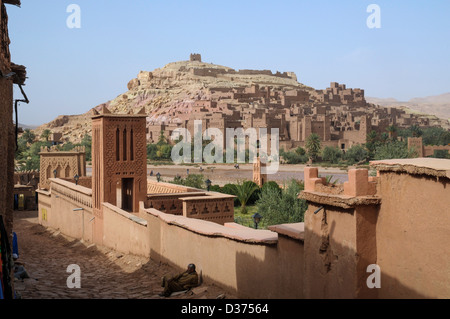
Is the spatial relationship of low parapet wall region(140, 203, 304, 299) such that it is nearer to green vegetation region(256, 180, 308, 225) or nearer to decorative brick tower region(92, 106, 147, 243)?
decorative brick tower region(92, 106, 147, 243)

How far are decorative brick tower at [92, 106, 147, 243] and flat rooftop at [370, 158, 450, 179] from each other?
773cm

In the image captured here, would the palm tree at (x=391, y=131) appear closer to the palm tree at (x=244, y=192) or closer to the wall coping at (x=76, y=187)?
the palm tree at (x=244, y=192)

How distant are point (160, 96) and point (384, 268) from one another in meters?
83.7

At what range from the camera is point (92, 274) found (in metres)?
9.23

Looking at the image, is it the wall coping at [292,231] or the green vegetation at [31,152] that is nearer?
the wall coping at [292,231]

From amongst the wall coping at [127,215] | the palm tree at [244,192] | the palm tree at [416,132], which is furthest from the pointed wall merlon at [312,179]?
the palm tree at [416,132]

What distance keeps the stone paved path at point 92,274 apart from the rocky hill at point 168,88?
63.9 metres

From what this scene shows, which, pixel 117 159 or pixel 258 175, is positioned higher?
pixel 117 159

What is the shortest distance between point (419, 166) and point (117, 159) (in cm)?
836

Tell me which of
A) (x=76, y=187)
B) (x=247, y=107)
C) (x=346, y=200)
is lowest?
(x=76, y=187)

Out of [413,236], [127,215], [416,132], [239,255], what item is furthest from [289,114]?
[413,236]

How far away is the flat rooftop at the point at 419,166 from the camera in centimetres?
390

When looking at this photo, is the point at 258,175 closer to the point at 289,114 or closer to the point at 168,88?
the point at 289,114
